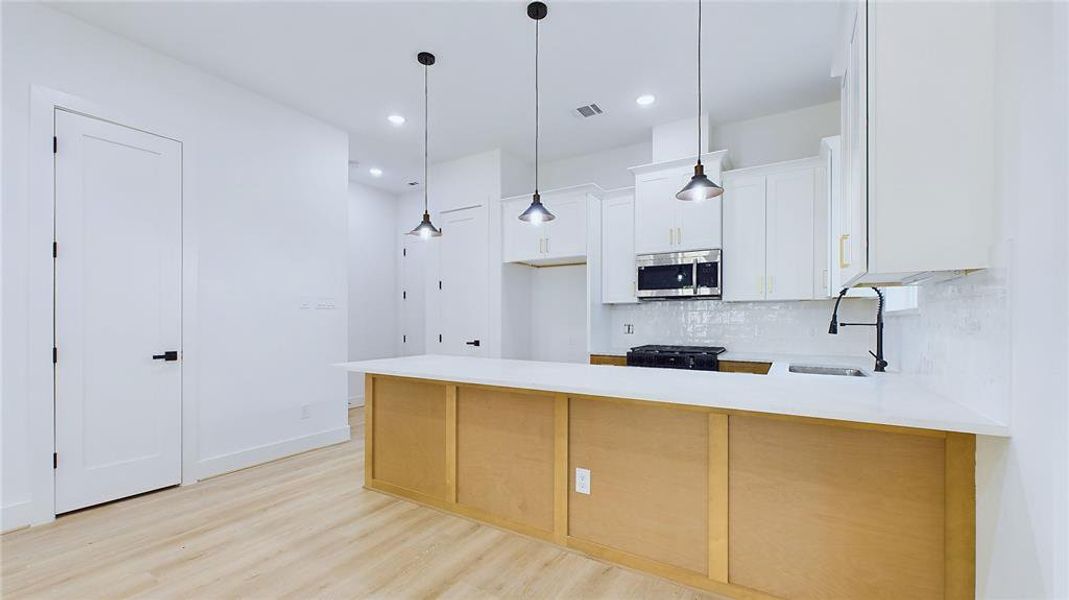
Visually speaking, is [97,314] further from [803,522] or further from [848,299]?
[848,299]

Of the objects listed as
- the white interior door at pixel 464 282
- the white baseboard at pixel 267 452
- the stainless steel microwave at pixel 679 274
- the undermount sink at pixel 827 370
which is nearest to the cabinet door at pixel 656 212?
the stainless steel microwave at pixel 679 274

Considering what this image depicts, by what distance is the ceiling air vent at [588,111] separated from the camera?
13.0 feet

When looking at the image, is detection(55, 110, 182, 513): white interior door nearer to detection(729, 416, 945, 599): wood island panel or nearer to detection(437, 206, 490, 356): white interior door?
detection(437, 206, 490, 356): white interior door

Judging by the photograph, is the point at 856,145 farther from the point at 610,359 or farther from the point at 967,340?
the point at 610,359

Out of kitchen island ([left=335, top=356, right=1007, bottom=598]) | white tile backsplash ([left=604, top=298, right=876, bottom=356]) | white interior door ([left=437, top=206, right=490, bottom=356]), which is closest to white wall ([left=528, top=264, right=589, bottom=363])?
white tile backsplash ([left=604, top=298, right=876, bottom=356])

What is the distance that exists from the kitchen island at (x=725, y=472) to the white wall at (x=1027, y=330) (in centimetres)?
11

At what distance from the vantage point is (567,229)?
4.60 metres

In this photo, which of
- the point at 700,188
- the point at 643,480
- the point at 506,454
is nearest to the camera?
the point at 643,480

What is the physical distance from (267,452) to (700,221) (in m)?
4.14

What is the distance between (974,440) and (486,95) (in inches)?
143

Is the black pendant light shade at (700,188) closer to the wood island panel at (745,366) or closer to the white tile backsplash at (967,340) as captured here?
the white tile backsplash at (967,340)

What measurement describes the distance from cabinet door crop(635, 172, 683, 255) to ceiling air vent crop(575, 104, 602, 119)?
28.5 inches

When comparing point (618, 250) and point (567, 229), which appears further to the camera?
point (567, 229)

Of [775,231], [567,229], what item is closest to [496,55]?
[567,229]
